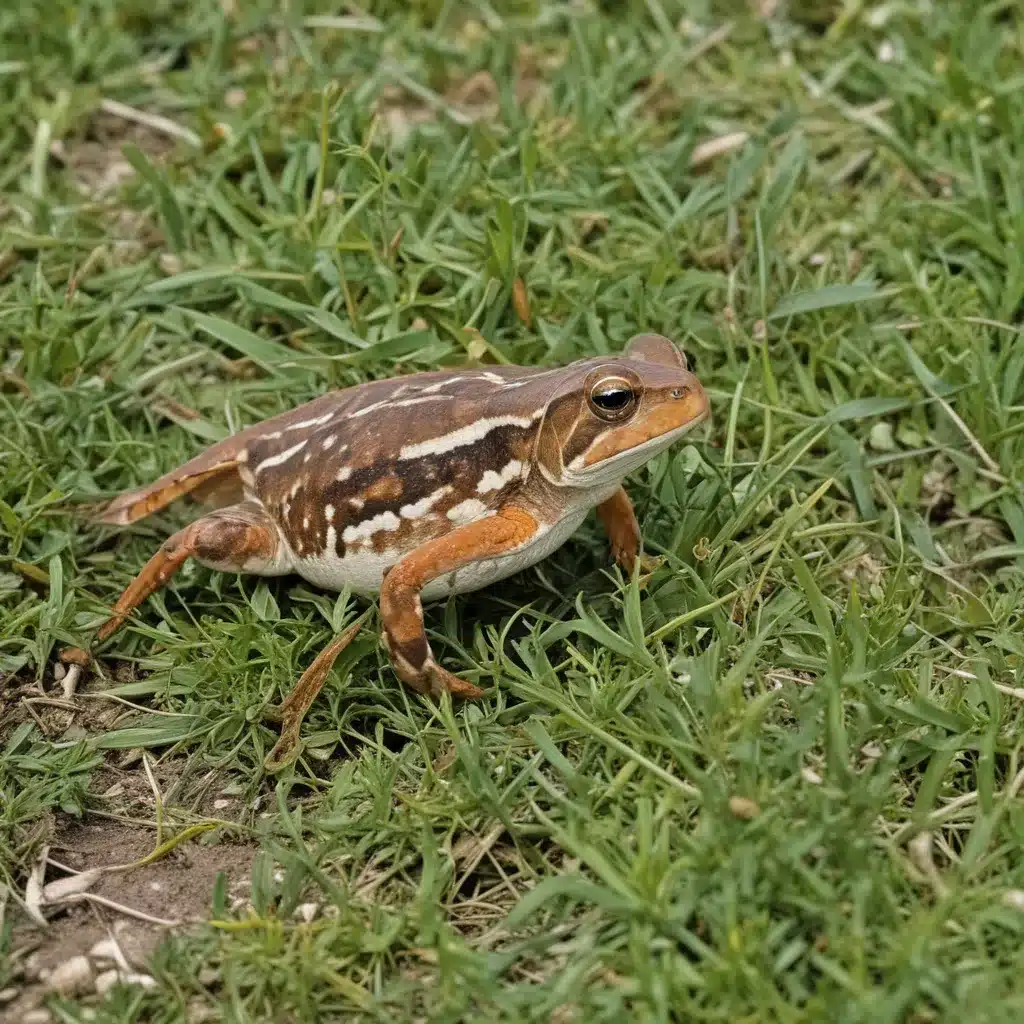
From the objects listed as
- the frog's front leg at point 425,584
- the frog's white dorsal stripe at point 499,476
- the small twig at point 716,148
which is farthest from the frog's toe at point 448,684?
the small twig at point 716,148

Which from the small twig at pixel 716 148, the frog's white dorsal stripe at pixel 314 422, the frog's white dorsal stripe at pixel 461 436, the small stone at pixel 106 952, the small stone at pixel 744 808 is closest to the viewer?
the small stone at pixel 744 808

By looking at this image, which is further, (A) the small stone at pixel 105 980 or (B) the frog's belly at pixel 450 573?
(B) the frog's belly at pixel 450 573

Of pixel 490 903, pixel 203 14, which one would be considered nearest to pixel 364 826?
pixel 490 903

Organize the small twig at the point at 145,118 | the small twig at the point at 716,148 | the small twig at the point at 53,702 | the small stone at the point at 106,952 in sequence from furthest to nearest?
the small twig at the point at 145,118
the small twig at the point at 716,148
the small twig at the point at 53,702
the small stone at the point at 106,952

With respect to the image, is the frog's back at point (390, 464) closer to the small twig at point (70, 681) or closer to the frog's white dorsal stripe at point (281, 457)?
the frog's white dorsal stripe at point (281, 457)

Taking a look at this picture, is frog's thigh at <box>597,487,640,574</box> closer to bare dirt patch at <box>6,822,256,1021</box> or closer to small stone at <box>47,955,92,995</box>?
bare dirt patch at <box>6,822,256,1021</box>

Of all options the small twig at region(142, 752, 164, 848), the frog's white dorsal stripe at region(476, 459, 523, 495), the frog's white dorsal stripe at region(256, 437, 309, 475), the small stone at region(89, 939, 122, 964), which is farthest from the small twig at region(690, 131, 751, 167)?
the small stone at region(89, 939, 122, 964)


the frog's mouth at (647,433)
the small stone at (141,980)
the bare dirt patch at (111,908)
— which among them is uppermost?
the frog's mouth at (647,433)
